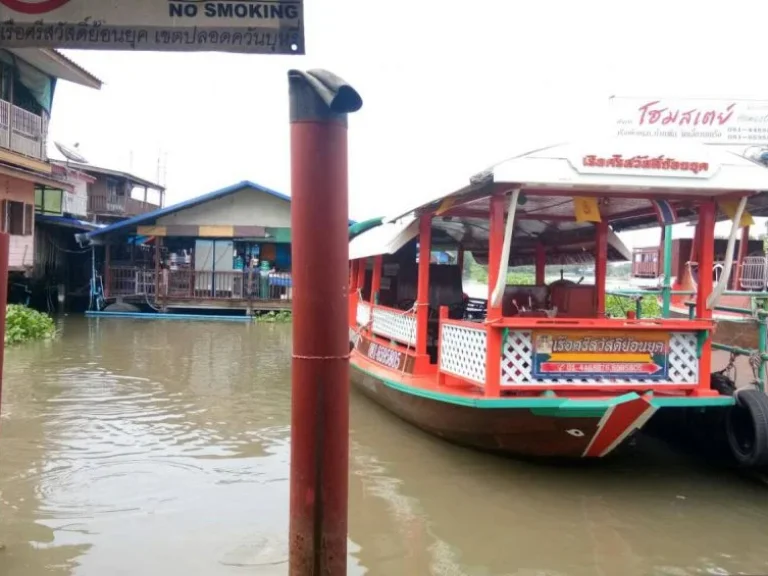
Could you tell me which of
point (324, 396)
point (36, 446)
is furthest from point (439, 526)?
point (36, 446)

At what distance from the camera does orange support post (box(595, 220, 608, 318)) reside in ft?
26.3

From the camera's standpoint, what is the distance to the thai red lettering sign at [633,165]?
212 inches

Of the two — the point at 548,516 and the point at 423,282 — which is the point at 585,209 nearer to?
the point at 423,282

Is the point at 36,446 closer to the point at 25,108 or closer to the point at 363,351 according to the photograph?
the point at 363,351

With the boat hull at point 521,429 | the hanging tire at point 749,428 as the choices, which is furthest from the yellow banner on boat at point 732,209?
the boat hull at point 521,429

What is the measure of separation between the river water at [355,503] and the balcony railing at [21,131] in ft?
29.6

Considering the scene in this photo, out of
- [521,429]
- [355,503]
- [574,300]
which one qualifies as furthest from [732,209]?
[355,503]

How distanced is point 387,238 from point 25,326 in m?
10.6

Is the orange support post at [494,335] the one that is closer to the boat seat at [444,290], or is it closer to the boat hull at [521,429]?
the boat hull at [521,429]

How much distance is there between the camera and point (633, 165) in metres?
5.39

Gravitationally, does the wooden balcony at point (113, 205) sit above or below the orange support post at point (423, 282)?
above

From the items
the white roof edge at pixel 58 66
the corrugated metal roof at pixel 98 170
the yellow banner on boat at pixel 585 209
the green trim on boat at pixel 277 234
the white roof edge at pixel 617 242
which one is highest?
the white roof edge at pixel 58 66

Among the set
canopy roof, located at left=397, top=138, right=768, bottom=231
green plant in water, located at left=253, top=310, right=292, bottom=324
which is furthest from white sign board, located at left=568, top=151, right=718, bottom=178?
green plant in water, located at left=253, top=310, right=292, bottom=324

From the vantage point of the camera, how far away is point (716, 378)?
6441 mm
